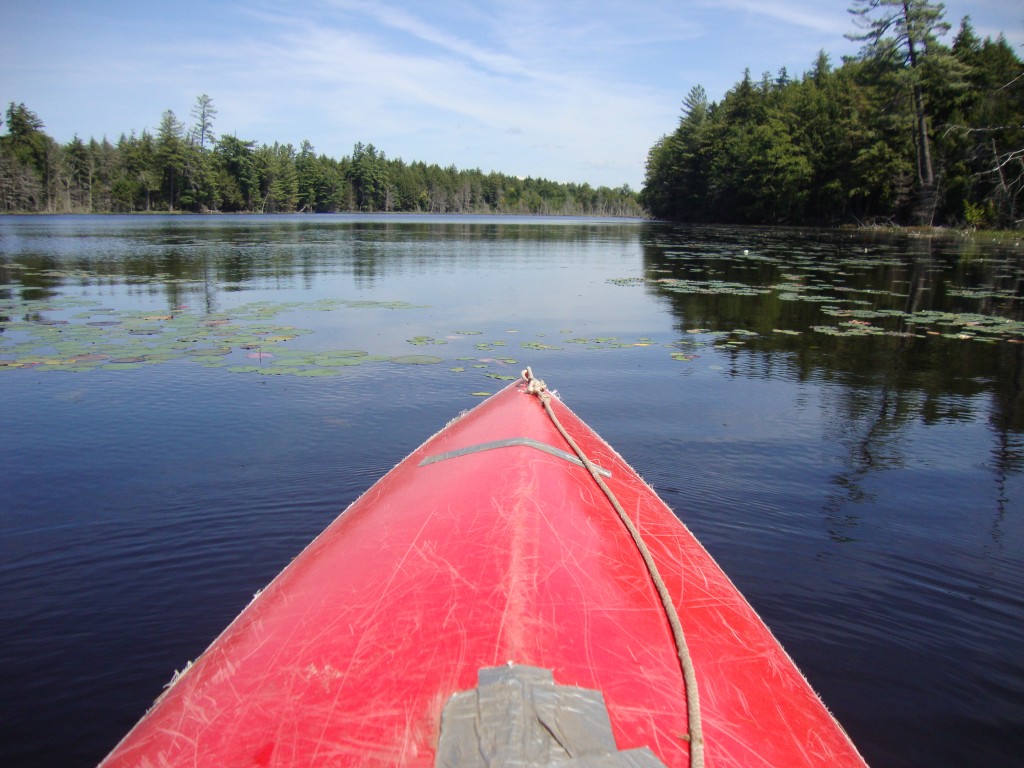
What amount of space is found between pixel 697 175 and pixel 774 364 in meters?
75.1

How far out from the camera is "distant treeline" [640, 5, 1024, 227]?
1455 inches

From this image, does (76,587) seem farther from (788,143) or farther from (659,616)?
(788,143)

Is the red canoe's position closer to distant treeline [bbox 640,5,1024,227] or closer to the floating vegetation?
the floating vegetation

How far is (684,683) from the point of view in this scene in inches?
75.6

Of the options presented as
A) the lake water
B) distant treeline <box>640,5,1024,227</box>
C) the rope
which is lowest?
the lake water

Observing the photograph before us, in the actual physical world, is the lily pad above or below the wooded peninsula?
below

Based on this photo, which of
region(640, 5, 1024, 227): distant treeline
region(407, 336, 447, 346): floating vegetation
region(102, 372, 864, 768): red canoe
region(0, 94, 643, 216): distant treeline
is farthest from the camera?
region(0, 94, 643, 216): distant treeline

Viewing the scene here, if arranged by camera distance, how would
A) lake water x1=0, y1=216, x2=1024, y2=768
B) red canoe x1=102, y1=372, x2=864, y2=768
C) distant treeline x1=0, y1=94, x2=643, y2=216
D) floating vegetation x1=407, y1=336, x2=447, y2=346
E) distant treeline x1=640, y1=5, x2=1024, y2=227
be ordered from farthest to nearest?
1. distant treeline x1=0, y1=94, x2=643, y2=216
2. distant treeline x1=640, y1=5, x2=1024, y2=227
3. floating vegetation x1=407, y1=336, x2=447, y2=346
4. lake water x1=0, y1=216, x2=1024, y2=768
5. red canoe x1=102, y1=372, x2=864, y2=768

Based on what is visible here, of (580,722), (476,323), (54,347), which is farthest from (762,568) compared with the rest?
(54,347)

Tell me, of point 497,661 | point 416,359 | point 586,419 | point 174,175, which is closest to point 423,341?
point 416,359

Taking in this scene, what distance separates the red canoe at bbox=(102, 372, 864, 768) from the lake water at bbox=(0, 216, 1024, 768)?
122 centimetres

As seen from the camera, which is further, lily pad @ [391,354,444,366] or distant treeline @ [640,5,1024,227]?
distant treeline @ [640,5,1024,227]

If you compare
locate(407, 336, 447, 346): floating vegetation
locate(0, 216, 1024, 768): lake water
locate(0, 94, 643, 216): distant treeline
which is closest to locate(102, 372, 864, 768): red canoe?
locate(0, 216, 1024, 768): lake water

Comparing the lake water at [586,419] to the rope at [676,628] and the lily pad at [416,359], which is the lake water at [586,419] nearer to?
the lily pad at [416,359]
